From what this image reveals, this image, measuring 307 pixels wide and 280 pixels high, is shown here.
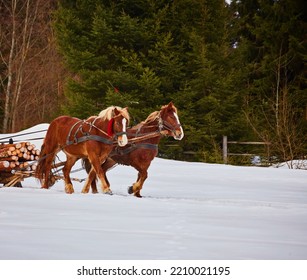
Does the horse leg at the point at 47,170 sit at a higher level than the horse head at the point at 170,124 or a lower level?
lower

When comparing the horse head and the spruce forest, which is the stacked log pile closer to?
the horse head

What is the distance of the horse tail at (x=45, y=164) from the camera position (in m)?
10.8

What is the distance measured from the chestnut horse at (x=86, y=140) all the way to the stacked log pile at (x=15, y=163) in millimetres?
371

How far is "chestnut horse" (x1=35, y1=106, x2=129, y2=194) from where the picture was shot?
9.80 meters

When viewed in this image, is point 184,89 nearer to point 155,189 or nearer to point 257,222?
point 155,189

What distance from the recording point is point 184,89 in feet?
67.6

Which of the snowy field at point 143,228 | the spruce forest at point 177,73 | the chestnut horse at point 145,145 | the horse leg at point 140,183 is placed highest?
the spruce forest at point 177,73

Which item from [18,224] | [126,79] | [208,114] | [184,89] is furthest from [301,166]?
[18,224]

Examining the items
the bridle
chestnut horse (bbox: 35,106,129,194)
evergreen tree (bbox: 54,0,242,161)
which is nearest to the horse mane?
chestnut horse (bbox: 35,106,129,194)

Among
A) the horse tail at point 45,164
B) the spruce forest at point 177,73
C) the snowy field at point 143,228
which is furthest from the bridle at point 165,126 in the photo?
the spruce forest at point 177,73

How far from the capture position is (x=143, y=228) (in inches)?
261

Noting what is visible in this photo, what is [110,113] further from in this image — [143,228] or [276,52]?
[276,52]

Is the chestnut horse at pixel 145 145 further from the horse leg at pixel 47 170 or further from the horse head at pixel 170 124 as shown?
the horse leg at pixel 47 170

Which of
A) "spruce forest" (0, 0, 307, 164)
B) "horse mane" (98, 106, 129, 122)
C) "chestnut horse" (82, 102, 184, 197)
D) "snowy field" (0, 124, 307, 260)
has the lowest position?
"snowy field" (0, 124, 307, 260)
